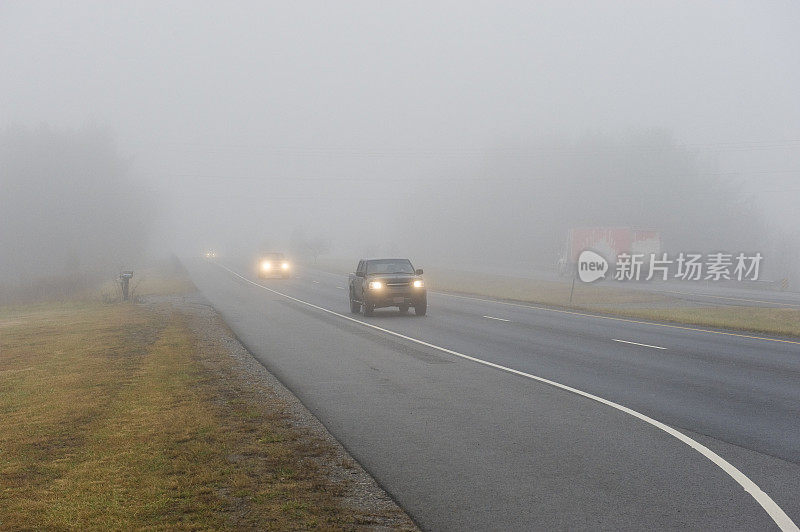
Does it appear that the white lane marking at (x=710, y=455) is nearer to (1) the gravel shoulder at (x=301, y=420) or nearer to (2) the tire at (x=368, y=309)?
(1) the gravel shoulder at (x=301, y=420)

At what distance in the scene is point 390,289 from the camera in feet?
72.4

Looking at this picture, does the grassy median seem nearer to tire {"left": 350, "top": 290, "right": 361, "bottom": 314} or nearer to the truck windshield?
the truck windshield


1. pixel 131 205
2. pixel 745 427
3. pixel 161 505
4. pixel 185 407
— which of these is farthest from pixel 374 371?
pixel 131 205

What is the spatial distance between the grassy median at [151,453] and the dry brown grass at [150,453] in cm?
1

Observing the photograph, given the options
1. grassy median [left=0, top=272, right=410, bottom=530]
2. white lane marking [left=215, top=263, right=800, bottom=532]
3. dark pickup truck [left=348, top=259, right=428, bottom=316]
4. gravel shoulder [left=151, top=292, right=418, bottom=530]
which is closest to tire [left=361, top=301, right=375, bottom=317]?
dark pickup truck [left=348, top=259, right=428, bottom=316]

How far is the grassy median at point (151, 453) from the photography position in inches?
189

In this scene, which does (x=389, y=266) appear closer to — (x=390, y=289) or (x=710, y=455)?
(x=390, y=289)

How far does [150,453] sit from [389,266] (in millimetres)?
17310

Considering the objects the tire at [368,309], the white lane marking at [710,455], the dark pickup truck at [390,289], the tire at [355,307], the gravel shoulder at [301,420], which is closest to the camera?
the white lane marking at [710,455]

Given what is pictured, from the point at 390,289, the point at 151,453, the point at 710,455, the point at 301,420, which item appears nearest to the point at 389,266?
the point at 390,289

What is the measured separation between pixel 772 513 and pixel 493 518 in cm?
197

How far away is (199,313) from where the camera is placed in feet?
78.9

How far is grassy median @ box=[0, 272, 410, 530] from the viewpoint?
4812 millimetres

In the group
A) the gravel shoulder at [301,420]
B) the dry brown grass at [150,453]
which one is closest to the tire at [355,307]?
the gravel shoulder at [301,420]
